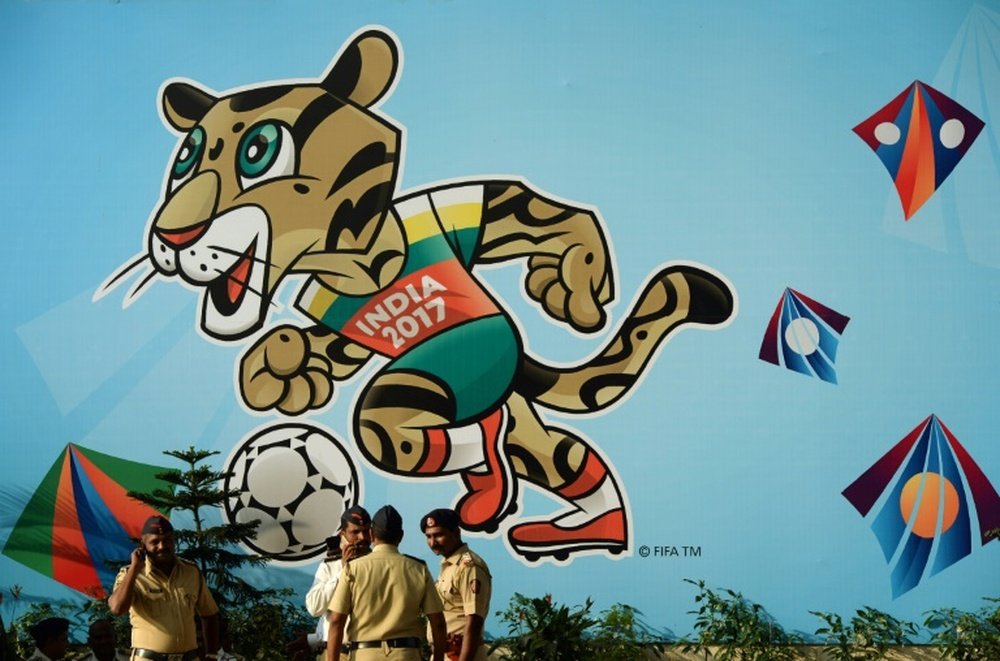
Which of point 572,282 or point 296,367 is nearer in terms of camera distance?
point 572,282

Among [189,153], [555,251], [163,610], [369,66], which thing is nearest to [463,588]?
[163,610]

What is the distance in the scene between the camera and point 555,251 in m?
9.60

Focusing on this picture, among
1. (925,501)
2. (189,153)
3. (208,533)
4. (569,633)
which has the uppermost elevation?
(189,153)

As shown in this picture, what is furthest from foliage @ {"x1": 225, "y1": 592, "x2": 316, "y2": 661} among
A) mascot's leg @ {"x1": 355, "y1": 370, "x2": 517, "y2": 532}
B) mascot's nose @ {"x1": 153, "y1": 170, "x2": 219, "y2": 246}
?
mascot's nose @ {"x1": 153, "y1": 170, "x2": 219, "y2": 246}

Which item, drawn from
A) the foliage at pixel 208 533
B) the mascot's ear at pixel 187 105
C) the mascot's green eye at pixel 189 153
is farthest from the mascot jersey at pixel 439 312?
the mascot's ear at pixel 187 105

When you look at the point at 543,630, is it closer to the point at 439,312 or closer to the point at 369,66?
the point at 439,312

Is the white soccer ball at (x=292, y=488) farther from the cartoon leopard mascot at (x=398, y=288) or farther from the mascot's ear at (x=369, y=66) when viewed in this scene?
the mascot's ear at (x=369, y=66)

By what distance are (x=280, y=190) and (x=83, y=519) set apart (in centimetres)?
275

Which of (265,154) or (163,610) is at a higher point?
(265,154)

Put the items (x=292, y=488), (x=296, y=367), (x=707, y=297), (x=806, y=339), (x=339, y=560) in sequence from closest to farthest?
(x=339, y=560) → (x=806, y=339) → (x=707, y=297) → (x=292, y=488) → (x=296, y=367)

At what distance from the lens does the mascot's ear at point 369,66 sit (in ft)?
32.2

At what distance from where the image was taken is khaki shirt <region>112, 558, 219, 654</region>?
7.03 m

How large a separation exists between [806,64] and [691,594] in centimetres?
380

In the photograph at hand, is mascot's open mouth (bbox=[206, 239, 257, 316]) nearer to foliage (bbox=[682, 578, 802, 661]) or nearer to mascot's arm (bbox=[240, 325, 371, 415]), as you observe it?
mascot's arm (bbox=[240, 325, 371, 415])
